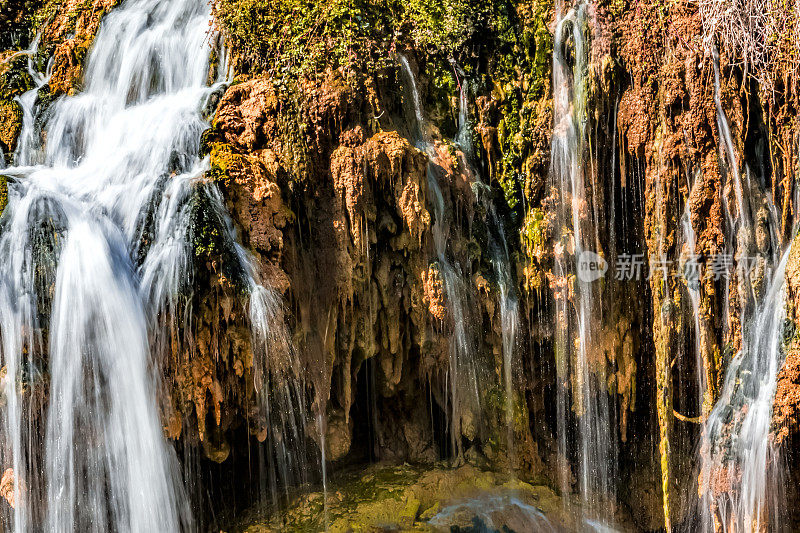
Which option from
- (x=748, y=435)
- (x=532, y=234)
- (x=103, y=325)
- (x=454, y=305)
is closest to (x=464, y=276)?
(x=454, y=305)

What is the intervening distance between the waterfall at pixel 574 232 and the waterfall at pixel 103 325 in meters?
3.13

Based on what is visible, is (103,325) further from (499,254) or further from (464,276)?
(499,254)

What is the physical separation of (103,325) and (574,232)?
485 cm

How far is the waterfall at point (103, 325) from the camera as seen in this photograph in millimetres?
5996

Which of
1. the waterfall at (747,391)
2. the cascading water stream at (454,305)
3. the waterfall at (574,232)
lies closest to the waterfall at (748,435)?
the waterfall at (747,391)

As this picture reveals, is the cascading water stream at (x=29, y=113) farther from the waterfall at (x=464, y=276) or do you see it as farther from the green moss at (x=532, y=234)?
the green moss at (x=532, y=234)

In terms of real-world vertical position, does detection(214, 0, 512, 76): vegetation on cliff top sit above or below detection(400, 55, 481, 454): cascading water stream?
above

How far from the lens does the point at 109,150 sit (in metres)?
7.29

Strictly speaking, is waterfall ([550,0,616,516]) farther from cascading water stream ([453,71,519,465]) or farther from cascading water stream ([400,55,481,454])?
cascading water stream ([400,55,481,454])

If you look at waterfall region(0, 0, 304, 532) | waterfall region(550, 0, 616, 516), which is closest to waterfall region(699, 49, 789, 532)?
waterfall region(550, 0, 616, 516)

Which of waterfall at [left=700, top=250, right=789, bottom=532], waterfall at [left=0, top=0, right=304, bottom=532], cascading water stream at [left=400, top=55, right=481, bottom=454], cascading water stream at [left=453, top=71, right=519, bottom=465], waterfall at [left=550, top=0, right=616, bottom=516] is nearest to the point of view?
waterfall at [left=0, top=0, right=304, bottom=532]

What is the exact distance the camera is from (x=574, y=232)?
7.62m

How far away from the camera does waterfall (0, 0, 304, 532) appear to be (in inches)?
236

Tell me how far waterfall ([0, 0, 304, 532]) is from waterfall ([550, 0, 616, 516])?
10.3ft
